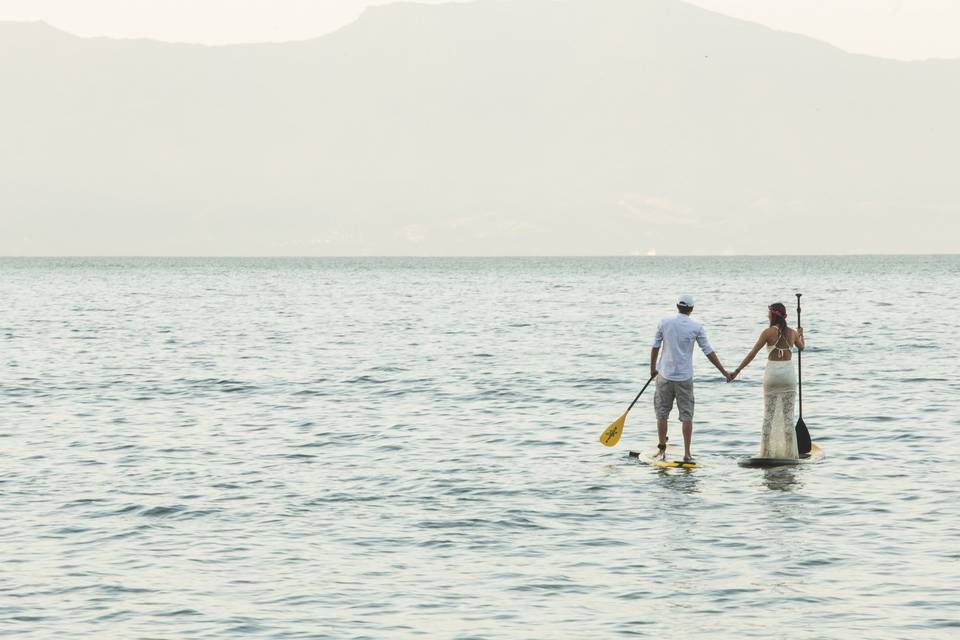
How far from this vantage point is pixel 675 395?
20.6m

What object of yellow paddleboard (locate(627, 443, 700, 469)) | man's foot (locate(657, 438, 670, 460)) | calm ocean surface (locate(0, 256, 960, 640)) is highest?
man's foot (locate(657, 438, 670, 460))

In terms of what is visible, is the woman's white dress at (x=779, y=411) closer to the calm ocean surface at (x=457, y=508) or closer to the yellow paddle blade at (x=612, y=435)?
the calm ocean surface at (x=457, y=508)

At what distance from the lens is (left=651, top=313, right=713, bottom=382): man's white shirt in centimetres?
2030

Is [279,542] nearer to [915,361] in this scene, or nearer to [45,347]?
[915,361]

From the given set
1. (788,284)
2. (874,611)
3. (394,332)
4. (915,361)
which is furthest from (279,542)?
(788,284)

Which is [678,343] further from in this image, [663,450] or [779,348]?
[663,450]

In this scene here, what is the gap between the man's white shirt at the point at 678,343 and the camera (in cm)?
2030

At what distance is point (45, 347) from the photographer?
47.0 metres

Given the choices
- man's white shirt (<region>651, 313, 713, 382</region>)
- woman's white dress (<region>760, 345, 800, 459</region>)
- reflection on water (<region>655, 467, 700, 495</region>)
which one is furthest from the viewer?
man's white shirt (<region>651, 313, 713, 382</region>)

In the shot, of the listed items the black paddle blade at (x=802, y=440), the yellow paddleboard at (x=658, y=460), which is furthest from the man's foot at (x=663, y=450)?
the black paddle blade at (x=802, y=440)

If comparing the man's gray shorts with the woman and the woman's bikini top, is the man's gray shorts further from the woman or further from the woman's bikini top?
the woman's bikini top

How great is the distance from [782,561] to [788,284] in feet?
419

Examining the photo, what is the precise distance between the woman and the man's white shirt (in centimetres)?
72

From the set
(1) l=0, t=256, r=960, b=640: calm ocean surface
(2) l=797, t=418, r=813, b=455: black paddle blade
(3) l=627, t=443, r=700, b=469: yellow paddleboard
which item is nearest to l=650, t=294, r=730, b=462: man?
(3) l=627, t=443, r=700, b=469: yellow paddleboard
